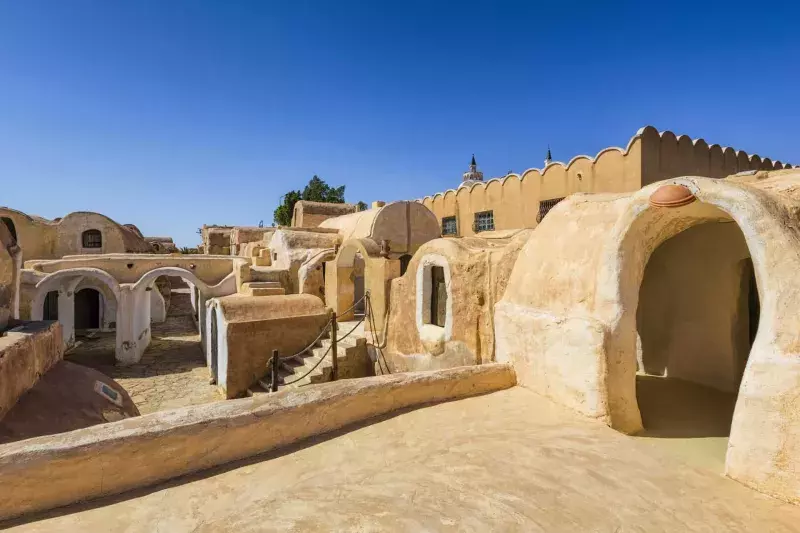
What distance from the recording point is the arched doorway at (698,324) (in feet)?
16.5

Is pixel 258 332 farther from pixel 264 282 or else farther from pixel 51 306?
pixel 51 306

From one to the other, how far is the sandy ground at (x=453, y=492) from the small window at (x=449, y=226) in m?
14.8

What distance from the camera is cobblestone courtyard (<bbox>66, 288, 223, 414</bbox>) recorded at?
10864mm

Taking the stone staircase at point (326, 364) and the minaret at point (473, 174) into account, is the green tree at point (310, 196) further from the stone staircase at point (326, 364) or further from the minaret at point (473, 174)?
the stone staircase at point (326, 364)

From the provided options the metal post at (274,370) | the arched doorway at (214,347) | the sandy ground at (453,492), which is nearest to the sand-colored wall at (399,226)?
the arched doorway at (214,347)

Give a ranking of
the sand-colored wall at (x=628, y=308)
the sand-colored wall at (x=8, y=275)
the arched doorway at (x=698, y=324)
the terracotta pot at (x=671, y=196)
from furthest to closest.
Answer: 1. the sand-colored wall at (x=8, y=275)
2. the arched doorway at (x=698, y=324)
3. the terracotta pot at (x=671, y=196)
4. the sand-colored wall at (x=628, y=308)

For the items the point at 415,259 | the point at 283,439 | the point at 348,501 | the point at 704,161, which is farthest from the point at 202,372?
the point at 704,161

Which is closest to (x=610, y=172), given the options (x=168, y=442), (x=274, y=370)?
(x=274, y=370)

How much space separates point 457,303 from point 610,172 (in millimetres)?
6961

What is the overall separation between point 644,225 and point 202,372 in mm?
12981

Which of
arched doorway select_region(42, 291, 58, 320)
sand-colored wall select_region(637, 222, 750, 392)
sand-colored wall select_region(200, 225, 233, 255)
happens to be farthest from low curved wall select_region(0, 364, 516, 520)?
sand-colored wall select_region(200, 225, 233, 255)

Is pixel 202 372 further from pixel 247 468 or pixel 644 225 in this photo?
pixel 644 225

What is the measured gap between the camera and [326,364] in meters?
9.78

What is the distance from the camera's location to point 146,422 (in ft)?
9.68
